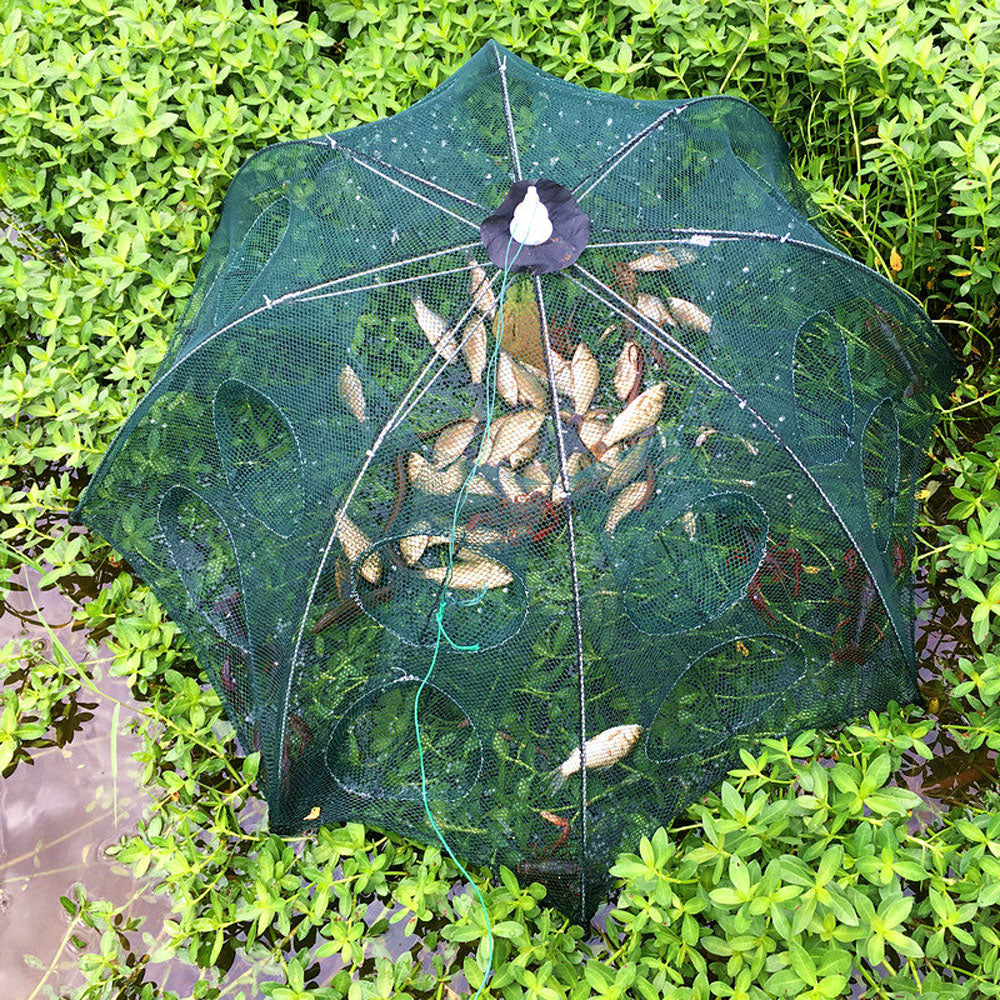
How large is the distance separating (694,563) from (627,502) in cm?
30

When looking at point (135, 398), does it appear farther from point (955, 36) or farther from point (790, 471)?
A: point (955, 36)

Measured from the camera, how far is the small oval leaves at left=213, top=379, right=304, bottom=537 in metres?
2.03

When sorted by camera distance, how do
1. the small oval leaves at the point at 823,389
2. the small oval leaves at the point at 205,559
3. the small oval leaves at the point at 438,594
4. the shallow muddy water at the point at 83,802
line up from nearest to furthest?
the small oval leaves at the point at 438,594, the small oval leaves at the point at 823,389, the small oval leaves at the point at 205,559, the shallow muddy water at the point at 83,802

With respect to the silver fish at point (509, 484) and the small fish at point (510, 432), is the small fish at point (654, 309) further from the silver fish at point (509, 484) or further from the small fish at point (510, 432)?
the silver fish at point (509, 484)

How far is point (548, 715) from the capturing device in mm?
2068

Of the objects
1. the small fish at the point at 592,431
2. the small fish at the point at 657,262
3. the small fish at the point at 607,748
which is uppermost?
the small fish at the point at 657,262

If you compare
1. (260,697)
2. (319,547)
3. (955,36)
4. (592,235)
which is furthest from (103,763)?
(955,36)

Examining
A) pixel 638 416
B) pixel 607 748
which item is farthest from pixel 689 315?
pixel 607 748

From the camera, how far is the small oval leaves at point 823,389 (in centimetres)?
207

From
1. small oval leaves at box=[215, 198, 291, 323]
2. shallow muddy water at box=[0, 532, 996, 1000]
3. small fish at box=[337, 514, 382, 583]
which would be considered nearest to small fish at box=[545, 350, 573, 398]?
small fish at box=[337, 514, 382, 583]

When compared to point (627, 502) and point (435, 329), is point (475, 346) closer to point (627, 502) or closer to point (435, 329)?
point (435, 329)

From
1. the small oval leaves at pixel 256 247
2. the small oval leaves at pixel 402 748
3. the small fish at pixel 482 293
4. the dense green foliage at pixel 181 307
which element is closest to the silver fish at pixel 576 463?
the small fish at pixel 482 293

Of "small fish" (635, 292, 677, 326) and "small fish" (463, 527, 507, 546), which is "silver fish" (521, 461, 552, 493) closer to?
"small fish" (463, 527, 507, 546)

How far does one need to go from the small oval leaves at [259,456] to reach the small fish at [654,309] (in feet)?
2.48
